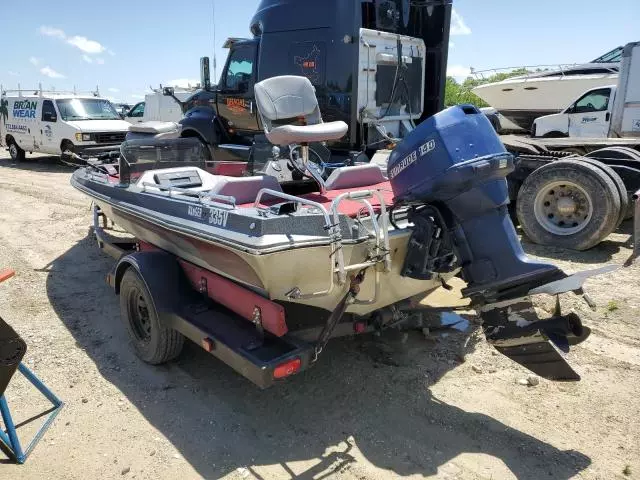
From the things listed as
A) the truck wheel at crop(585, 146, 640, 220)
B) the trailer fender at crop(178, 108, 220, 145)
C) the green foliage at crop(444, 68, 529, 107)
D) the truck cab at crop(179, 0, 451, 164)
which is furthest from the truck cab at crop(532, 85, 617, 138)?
the green foliage at crop(444, 68, 529, 107)

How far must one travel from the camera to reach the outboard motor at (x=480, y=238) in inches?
107

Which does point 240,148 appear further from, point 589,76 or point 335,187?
point 589,76

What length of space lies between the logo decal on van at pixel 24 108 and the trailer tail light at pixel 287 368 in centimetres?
1444

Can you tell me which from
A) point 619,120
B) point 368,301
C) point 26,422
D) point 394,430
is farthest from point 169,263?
point 619,120

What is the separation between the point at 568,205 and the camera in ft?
19.9

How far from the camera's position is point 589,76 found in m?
15.1

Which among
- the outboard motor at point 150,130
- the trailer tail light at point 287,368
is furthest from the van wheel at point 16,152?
the trailer tail light at point 287,368

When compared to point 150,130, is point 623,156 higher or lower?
lower

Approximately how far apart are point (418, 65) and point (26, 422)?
21.2 feet

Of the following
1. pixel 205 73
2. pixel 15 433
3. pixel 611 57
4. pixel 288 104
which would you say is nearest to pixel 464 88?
pixel 611 57

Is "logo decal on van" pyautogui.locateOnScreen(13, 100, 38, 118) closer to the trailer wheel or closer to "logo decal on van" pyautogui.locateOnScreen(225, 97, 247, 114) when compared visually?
"logo decal on van" pyautogui.locateOnScreen(225, 97, 247, 114)

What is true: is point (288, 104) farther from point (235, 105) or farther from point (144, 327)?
point (235, 105)

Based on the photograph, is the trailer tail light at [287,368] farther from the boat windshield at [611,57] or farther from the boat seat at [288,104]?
the boat windshield at [611,57]

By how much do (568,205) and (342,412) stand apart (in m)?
4.20
